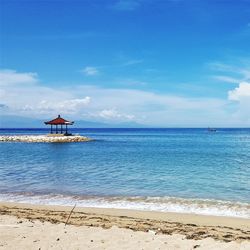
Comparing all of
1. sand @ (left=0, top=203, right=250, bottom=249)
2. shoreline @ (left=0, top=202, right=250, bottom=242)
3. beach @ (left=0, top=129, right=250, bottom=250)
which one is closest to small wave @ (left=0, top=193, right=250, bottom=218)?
beach @ (left=0, top=129, right=250, bottom=250)

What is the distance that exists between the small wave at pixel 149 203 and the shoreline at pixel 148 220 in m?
0.76

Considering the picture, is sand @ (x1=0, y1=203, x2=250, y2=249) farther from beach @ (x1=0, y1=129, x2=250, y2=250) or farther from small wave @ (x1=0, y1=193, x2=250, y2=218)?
small wave @ (x1=0, y1=193, x2=250, y2=218)

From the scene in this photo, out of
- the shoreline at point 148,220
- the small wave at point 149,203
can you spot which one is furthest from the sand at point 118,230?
the small wave at point 149,203

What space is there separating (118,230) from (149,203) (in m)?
4.32

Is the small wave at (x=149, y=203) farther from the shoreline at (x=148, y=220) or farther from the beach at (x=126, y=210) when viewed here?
the shoreline at (x=148, y=220)

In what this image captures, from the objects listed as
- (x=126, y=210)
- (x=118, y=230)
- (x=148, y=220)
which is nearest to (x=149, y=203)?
(x=126, y=210)

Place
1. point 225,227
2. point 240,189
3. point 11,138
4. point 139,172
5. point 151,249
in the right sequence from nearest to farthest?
1. point 151,249
2. point 225,227
3. point 240,189
4. point 139,172
5. point 11,138

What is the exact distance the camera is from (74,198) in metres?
13.7

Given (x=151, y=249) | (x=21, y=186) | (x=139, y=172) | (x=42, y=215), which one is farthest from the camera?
(x=139, y=172)

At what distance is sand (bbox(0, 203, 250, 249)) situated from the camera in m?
7.39

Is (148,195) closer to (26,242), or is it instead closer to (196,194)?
(196,194)

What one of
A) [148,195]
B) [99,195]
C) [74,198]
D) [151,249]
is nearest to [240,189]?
[148,195]

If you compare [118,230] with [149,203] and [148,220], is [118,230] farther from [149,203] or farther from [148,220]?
[149,203]

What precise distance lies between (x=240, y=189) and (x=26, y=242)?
10096 millimetres
